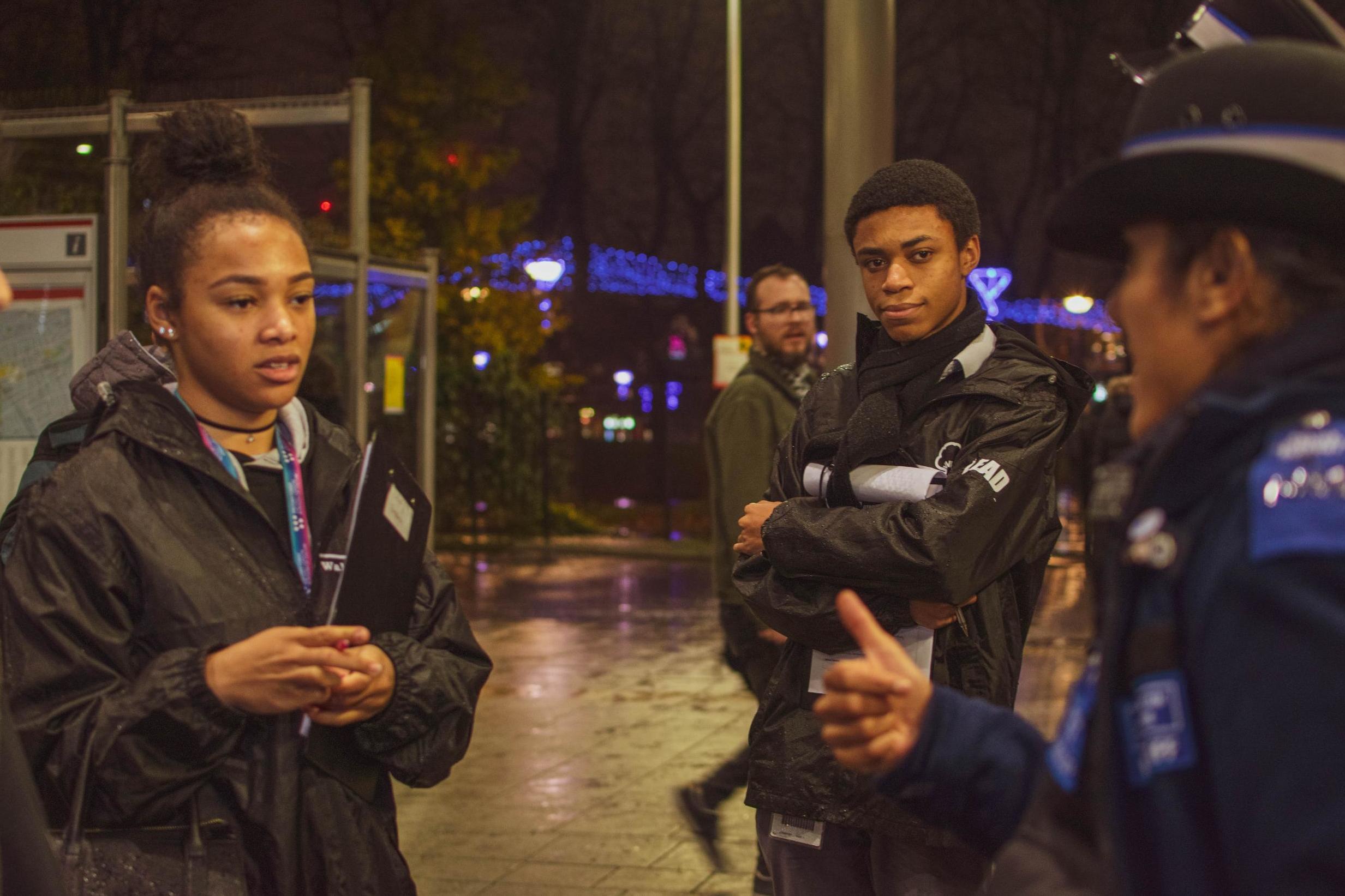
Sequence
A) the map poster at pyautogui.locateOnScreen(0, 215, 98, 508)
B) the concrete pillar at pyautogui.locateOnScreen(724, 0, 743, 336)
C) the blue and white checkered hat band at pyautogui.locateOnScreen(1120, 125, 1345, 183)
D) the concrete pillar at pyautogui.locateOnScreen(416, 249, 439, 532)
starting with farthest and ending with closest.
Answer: the concrete pillar at pyautogui.locateOnScreen(724, 0, 743, 336) < the concrete pillar at pyautogui.locateOnScreen(416, 249, 439, 532) < the map poster at pyautogui.locateOnScreen(0, 215, 98, 508) < the blue and white checkered hat band at pyautogui.locateOnScreen(1120, 125, 1345, 183)

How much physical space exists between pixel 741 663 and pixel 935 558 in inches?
115

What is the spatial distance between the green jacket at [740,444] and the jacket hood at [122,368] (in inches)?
120

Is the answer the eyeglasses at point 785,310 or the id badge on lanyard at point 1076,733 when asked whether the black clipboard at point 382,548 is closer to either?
the id badge on lanyard at point 1076,733

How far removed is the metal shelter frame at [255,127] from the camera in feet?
22.3

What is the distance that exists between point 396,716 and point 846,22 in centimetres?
435

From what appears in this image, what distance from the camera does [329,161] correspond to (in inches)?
703

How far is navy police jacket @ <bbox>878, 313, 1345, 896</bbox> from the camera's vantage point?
1204 millimetres

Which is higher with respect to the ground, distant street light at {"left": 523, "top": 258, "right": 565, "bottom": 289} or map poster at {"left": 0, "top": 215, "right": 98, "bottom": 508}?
distant street light at {"left": 523, "top": 258, "right": 565, "bottom": 289}

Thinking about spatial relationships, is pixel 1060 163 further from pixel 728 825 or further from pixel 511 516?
pixel 728 825

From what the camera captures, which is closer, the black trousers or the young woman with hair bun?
the young woman with hair bun

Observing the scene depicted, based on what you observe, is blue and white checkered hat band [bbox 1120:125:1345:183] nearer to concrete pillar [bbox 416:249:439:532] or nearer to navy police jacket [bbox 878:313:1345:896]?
navy police jacket [bbox 878:313:1345:896]

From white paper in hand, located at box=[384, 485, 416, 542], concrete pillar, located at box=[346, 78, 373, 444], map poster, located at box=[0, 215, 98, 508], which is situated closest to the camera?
white paper in hand, located at box=[384, 485, 416, 542]

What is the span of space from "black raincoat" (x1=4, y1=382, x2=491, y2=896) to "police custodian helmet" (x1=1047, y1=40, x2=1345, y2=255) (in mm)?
1607

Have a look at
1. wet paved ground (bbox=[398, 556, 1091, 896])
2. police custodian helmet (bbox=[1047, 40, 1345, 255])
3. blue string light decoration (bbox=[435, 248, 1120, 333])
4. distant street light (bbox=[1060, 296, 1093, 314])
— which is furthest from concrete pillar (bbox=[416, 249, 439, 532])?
distant street light (bbox=[1060, 296, 1093, 314])
